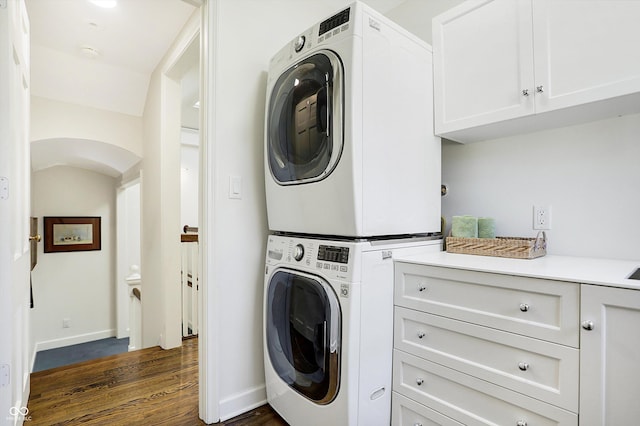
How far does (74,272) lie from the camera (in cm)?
490

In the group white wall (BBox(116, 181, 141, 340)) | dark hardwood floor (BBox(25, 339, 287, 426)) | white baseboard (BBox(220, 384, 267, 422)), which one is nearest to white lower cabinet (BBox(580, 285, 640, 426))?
dark hardwood floor (BBox(25, 339, 287, 426))

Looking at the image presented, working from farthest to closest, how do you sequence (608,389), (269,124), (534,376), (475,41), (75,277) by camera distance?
(75,277) < (269,124) < (475,41) < (534,376) < (608,389)

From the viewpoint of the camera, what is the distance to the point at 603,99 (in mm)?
1229

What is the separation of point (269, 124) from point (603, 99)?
1454 millimetres

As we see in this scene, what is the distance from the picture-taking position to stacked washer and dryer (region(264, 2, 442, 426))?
132cm

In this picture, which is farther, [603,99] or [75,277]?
[75,277]

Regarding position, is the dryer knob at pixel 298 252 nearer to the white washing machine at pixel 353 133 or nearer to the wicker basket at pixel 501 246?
the white washing machine at pixel 353 133

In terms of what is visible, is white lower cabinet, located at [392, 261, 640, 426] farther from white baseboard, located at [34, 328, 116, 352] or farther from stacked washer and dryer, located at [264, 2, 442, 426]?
white baseboard, located at [34, 328, 116, 352]

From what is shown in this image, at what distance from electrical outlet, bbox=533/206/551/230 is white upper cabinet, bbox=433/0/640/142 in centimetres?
41

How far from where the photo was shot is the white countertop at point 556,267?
1006mm

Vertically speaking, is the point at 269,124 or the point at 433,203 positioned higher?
the point at 269,124

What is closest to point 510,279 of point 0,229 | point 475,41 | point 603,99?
point 603,99

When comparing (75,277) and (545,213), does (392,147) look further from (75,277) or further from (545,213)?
(75,277)

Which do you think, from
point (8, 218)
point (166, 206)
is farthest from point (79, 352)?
point (8, 218)
